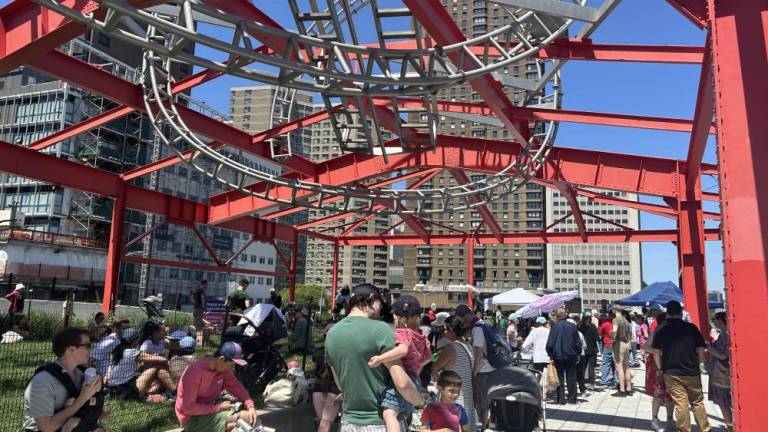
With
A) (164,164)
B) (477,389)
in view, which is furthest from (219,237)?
(477,389)

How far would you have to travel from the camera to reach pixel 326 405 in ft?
21.5

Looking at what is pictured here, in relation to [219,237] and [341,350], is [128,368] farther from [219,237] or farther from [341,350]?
[219,237]

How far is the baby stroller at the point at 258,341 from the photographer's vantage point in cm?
863

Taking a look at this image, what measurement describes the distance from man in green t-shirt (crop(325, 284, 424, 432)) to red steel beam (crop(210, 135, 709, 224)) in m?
10.2

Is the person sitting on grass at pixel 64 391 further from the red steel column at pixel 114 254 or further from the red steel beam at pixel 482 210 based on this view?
the red steel column at pixel 114 254

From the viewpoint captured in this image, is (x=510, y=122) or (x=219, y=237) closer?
(x=510, y=122)

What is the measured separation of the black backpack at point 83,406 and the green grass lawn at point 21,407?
2.28 metres

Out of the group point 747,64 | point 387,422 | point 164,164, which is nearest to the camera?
point 387,422

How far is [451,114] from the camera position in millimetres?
14023

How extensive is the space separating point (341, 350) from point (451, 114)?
34.4 ft

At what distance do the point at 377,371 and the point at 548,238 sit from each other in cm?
2095

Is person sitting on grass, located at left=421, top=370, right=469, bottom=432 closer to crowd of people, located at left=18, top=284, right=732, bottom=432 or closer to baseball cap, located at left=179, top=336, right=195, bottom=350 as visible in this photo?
crowd of people, located at left=18, top=284, right=732, bottom=432

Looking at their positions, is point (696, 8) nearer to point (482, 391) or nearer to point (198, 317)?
point (482, 391)

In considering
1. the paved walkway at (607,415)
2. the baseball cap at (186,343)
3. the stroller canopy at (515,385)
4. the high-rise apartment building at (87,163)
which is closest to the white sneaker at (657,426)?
the paved walkway at (607,415)
